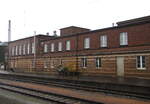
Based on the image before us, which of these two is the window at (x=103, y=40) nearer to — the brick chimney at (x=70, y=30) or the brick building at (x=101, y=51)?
the brick building at (x=101, y=51)

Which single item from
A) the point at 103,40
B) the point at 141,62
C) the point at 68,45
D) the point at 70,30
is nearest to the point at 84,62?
the point at 103,40

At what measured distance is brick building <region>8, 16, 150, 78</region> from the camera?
23.1m

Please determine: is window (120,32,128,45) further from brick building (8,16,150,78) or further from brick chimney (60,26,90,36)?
brick chimney (60,26,90,36)

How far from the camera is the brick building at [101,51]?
909 inches

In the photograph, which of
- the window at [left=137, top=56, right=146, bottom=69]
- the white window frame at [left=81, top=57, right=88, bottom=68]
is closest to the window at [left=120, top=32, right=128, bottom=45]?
the window at [left=137, top=56, right=146, bottom=69]

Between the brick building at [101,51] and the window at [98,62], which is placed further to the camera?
the window at [98,62]

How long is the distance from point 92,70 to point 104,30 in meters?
5.98

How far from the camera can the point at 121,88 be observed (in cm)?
1583

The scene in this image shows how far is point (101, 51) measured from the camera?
27641mm

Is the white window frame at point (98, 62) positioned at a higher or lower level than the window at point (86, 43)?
lower

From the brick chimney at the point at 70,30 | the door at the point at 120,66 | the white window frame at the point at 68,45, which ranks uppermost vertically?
the brick chimney at the point at 70,30

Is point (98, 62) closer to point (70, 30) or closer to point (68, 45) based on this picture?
point (68, 45)

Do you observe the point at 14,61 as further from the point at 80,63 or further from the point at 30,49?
the point at 80,63

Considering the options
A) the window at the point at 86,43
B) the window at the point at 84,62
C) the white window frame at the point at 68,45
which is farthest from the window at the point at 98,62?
the white window frame at the point at 68,45
